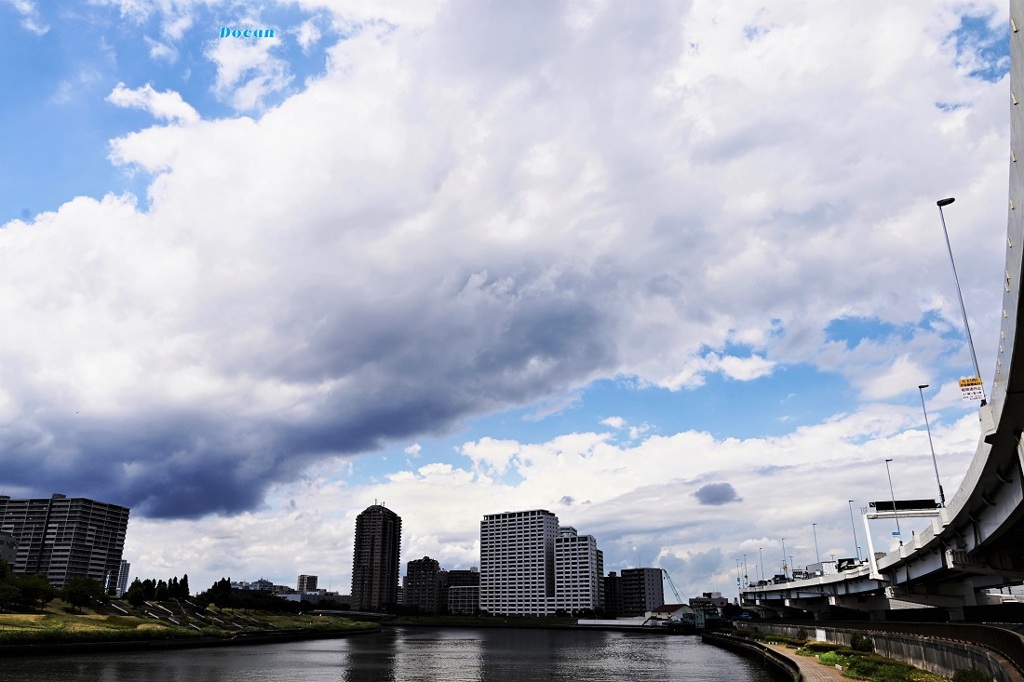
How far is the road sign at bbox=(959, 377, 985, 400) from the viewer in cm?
2925

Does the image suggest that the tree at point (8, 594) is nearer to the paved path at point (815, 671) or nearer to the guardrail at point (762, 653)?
the guardrail at point (762, 653)

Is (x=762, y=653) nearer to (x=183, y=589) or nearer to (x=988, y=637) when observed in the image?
(x=988, y=637)

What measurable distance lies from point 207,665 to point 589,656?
186 ft

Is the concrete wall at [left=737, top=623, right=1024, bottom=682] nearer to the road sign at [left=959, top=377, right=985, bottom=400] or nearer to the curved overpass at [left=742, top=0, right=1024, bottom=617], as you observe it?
the curved overpass at [left=742, top=0, right=1024, bottom=617]

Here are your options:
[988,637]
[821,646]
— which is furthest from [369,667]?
[988,637]

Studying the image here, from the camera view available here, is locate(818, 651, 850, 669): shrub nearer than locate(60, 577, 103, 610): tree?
Yes

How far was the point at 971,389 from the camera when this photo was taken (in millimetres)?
29375

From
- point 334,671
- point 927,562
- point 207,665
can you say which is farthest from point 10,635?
point 927,562

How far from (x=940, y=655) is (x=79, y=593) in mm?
131882

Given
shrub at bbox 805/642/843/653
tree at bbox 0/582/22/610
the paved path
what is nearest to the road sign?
the paved path

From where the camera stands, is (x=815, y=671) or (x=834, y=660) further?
(x=834, y=660)

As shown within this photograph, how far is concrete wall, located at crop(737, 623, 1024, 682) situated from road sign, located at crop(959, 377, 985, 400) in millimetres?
10788

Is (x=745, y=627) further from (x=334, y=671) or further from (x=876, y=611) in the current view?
(x=334, y=671)

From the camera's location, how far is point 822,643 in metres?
73.8
